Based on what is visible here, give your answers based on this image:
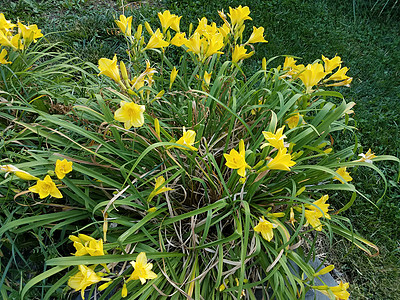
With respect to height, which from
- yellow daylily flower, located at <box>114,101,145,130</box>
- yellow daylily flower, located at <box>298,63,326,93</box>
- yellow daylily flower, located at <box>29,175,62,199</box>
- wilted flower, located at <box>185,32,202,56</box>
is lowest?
yellow daylily flower, located at <box>29,175,62,199</box>

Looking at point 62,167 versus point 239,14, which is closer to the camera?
point 62,167

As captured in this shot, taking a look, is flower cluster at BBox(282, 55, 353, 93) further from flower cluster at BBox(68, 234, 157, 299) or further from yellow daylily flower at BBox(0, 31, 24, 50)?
yellow daylily flower at BBox(0, 31, 24, 50)

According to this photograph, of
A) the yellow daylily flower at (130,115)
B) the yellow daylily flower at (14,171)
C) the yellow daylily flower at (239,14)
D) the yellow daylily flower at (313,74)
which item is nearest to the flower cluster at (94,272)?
the yellow daylily flower at (14,171)

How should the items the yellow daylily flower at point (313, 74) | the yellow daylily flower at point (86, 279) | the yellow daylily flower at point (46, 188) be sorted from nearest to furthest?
the yellow daylily flower at point (86, 279), the yellow daylily flower at point (46, 188), the yellow daylily flower at point (313, 74)

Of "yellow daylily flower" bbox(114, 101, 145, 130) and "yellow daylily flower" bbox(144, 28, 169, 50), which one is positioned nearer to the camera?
"yellow daylily flower" bbox(114, 101, 145, 130)

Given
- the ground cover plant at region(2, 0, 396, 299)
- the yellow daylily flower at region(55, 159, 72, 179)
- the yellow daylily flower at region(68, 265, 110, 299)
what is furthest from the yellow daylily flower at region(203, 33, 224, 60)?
the yellow daylily flower at region(68, 265, 110, 299)

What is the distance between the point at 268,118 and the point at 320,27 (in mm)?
2338

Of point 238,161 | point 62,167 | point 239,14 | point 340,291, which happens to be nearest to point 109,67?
point 62,167

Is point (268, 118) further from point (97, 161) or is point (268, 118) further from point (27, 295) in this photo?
point (27, 295)

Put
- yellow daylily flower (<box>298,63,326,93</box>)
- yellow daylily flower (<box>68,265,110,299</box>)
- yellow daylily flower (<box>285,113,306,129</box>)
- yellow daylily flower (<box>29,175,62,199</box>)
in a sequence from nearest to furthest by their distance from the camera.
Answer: yellow daylily flower (<box>68,265,110,299</box>), yellow daylily flower (<box>29,175,62,199</box>), yellow daylily flower (<box>298,63,326,93</box>), yellow daylily flower (<box>285,113,306,129</box>)

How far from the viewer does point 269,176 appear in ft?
4.88

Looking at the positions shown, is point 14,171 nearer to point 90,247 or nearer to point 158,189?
point 90,247

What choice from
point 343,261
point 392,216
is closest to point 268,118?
point 343,261

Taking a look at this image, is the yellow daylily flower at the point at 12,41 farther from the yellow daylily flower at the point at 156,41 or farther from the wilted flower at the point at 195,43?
the wilted flower at the point at 195,43
